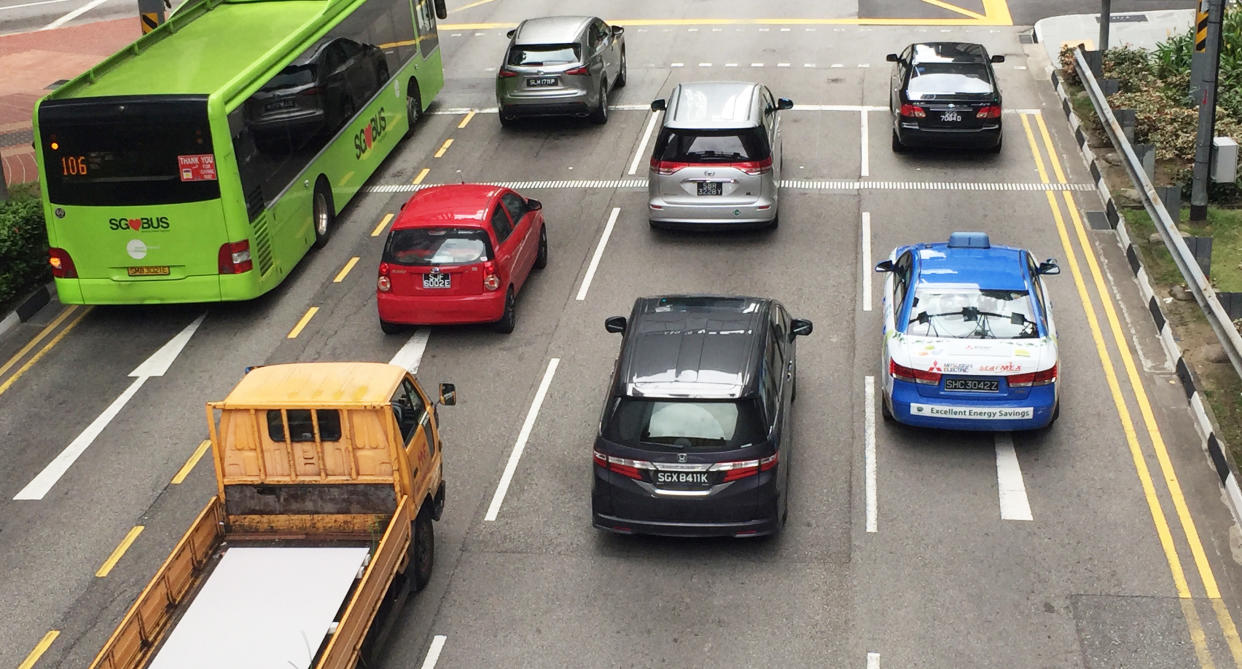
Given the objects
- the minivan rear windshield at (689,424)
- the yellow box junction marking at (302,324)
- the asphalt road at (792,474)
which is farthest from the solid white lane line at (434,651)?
the yellow box junction marking at (302,324)

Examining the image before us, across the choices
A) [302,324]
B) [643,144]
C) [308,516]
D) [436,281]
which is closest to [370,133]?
[643,144]

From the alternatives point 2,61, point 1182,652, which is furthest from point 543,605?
point 2,61

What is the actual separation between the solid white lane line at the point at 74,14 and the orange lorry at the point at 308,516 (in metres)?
26.8

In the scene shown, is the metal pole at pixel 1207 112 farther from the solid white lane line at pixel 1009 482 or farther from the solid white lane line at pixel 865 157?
the solid white lane line at pixel 1009 482

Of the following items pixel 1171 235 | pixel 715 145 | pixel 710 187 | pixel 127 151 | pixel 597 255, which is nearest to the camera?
pixel 127 151

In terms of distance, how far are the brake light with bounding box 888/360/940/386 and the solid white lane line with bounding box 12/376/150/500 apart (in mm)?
8619

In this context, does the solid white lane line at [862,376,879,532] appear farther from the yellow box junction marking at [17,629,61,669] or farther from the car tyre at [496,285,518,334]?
the yellow box junction marking at [17,629,61,669]

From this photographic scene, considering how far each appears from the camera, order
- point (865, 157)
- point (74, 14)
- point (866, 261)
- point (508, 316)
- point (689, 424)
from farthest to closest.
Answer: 1. point (74, 14)
2. point (865, 157)
3. point (866, 261)
4. point (508, 316)
5. point (689, 424)

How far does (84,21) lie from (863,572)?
97.6 feet

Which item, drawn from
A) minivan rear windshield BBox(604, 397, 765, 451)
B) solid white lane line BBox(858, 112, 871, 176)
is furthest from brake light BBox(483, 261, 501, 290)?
solid white lane line BBox(858, 112, 871, 176)

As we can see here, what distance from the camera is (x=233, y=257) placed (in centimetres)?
1711

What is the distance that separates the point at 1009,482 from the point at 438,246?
7191mm

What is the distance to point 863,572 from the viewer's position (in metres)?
12.0

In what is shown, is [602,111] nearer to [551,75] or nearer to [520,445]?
[551,75]
